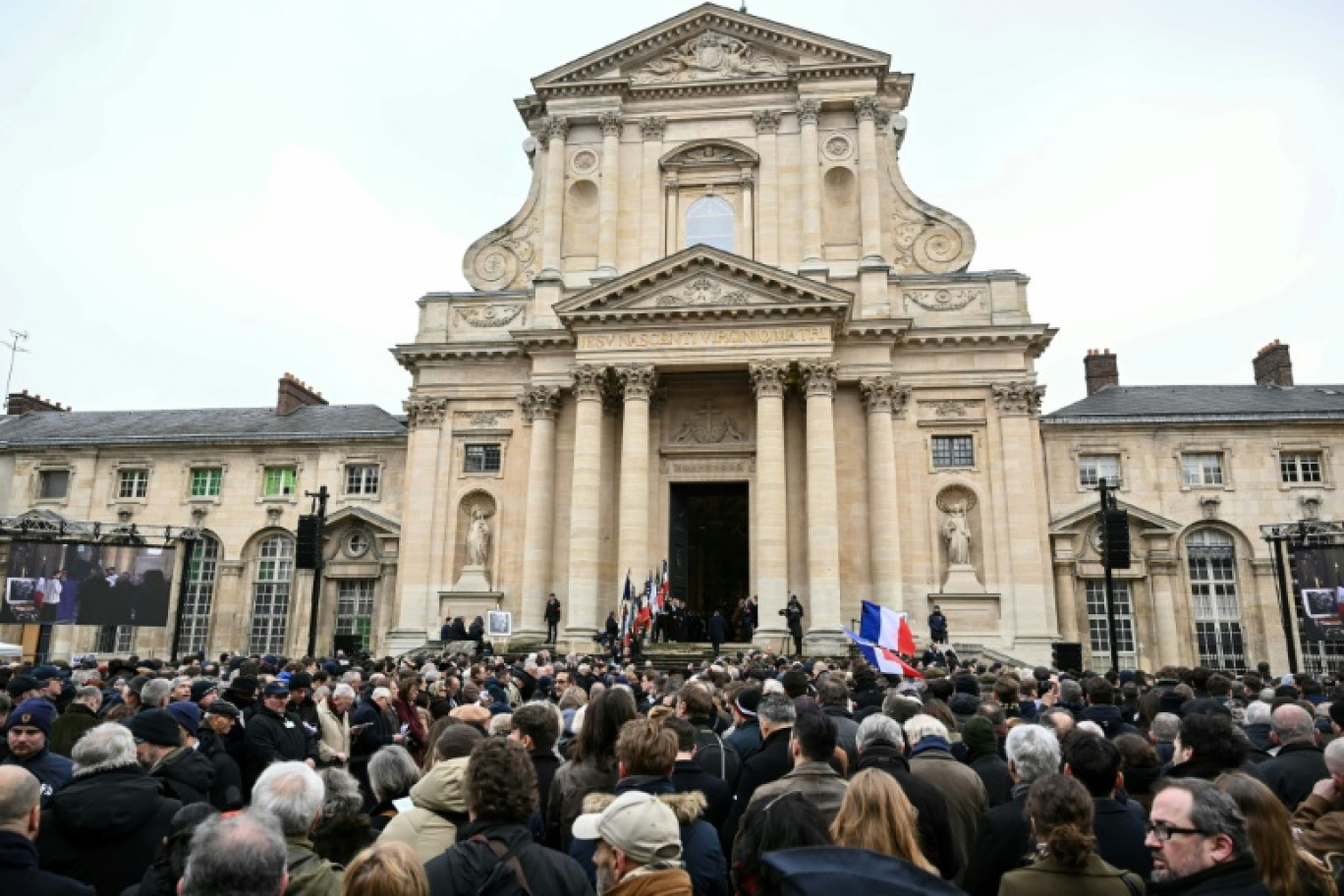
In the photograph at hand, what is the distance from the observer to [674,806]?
4730mm

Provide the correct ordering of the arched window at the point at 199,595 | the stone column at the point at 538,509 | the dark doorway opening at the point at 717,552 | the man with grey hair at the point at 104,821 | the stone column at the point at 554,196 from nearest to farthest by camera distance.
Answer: the man with grey hair at the point at 104,821
the stone column at the point at 538,509
the stone column at the point at 554,196
the arched window at the point at 199,595
the dark doorway opening at the point at 717,552

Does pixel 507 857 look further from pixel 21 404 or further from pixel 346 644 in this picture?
pixel 21 404

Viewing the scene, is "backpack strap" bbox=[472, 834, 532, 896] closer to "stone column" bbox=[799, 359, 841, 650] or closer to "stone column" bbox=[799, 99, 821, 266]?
"stone column" bbox=[799, 359, 841, 650]

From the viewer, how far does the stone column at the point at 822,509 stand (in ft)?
94.0

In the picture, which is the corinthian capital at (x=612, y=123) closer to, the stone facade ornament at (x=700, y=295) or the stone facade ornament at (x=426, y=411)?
the stone facade ornament at (x=700, y=295)

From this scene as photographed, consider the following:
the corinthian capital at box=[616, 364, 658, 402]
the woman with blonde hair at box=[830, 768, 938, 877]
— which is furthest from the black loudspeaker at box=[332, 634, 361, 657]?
the woman with blonde hair at box=[830, 768, 938, 877]

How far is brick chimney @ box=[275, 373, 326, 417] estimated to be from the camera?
133ft

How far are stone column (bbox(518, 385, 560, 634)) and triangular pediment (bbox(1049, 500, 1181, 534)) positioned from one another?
17.0 metres

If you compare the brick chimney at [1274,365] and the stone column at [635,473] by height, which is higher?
the brick chimney at [1274,365]

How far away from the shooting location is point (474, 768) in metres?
4.36

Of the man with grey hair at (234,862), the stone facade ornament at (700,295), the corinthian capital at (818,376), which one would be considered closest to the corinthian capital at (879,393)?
the corinthian capital at (818,376)

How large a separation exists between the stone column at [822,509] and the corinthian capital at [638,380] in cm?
492

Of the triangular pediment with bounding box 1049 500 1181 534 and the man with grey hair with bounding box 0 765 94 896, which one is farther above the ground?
the triangular pediment with bounding box 1049 500 1181 534

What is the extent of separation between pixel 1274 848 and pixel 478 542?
98.8ft
